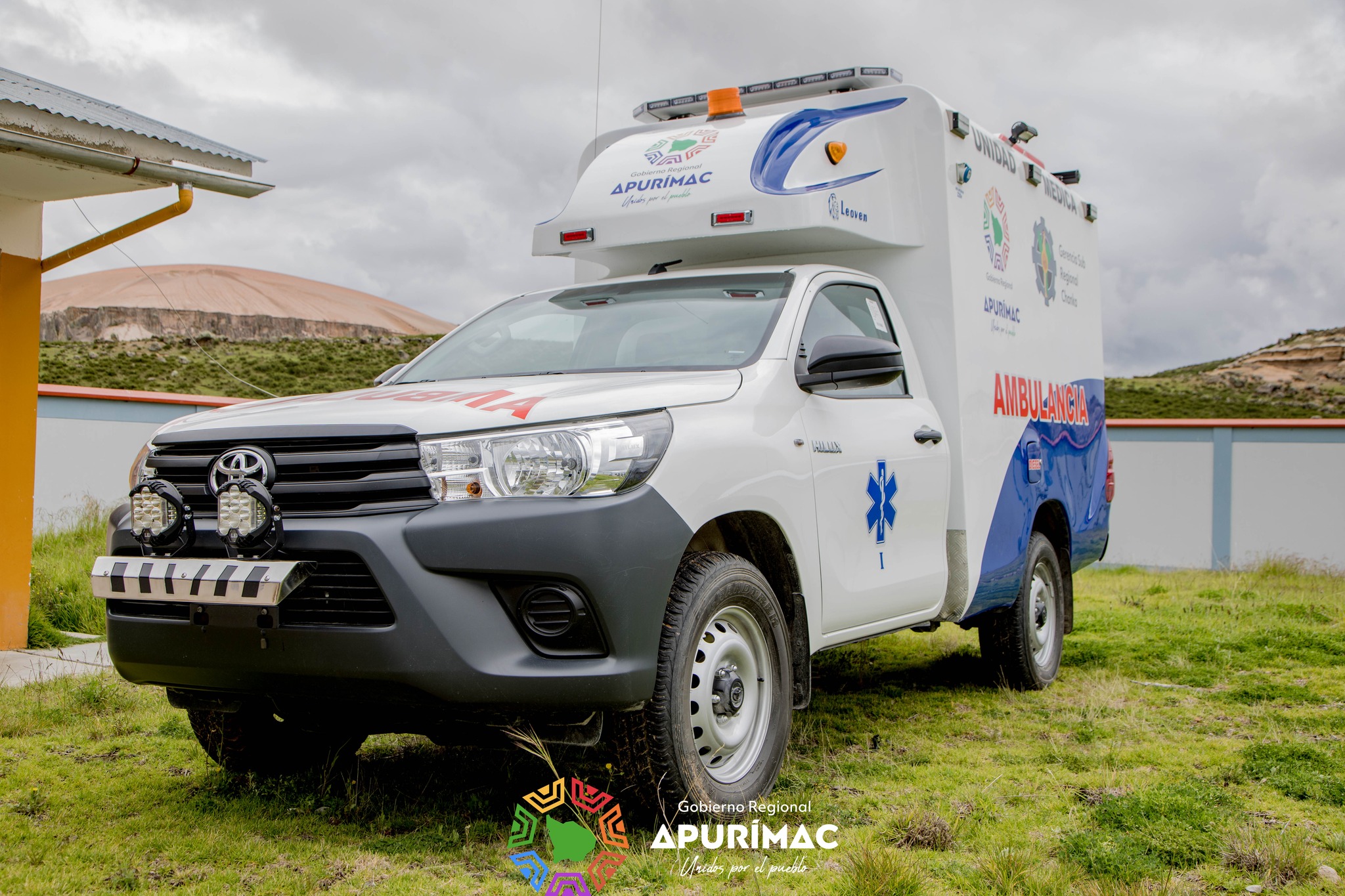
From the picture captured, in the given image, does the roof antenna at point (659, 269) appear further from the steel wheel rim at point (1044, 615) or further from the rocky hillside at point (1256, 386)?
the rocky hillside at point (1256, 386)

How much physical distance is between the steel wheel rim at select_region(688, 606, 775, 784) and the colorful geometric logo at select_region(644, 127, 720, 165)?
8.77 feet

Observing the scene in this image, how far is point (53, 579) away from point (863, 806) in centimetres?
725

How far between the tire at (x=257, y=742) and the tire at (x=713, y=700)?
1494 millimetres

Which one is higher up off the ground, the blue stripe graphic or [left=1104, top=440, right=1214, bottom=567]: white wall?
the blue stripe graphic

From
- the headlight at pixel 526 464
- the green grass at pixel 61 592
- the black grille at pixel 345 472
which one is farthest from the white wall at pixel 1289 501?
the black grille at pixel 345 472

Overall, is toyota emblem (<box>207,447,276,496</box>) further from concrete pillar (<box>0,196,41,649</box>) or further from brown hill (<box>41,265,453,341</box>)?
brown hill (<box>41,265,453,341</box>)

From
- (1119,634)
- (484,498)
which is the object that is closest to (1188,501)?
(1119,634)

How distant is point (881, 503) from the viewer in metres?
4.86

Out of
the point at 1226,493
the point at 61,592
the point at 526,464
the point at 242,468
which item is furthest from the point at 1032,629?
the point at 1226,493

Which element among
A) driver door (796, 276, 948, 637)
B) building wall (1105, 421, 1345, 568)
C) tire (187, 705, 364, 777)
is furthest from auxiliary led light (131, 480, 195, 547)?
building wall (1105, 421, 1345, 568)

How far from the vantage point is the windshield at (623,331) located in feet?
14.9

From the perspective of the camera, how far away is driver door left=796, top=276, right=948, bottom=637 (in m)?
4.50

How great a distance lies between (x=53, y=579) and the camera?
8906 mm

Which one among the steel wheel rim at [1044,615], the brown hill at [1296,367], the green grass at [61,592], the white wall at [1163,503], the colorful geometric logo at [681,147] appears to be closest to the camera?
the colorful geometric logo at [681,147]
